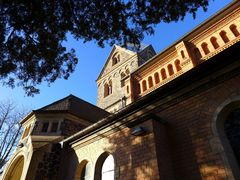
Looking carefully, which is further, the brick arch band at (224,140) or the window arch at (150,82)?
the window arch at (150,82)

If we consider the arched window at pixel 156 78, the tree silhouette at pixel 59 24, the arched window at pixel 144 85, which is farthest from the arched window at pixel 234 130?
the arched window at pixel 144 85

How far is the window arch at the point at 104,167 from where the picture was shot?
6.73m

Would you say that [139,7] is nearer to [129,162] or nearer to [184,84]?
Answer: [184,84]

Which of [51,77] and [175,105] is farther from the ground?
[51,77]

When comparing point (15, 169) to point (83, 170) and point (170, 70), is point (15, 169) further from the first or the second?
point (170, 70)

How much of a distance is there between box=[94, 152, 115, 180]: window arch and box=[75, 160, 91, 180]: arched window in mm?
552

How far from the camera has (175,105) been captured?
18.9 ft

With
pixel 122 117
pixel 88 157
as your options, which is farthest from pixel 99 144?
pixel 122 117

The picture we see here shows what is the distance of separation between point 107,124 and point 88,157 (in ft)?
5.15

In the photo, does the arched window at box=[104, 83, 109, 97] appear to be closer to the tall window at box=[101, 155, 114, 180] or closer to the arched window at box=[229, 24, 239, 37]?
the arched window at box=[229, 24, 239, 37]

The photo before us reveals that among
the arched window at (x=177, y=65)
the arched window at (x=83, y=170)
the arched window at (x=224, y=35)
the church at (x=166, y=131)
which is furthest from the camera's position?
the arched window at (x=177, y=65)

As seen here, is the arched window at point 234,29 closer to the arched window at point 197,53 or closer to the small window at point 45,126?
the arched window at point 197,53

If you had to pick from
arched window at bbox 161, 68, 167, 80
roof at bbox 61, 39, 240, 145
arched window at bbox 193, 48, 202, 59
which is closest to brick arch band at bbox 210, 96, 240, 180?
roof at bbox 61, 39, 240, 145

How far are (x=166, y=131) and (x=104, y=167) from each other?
9.66 feet
